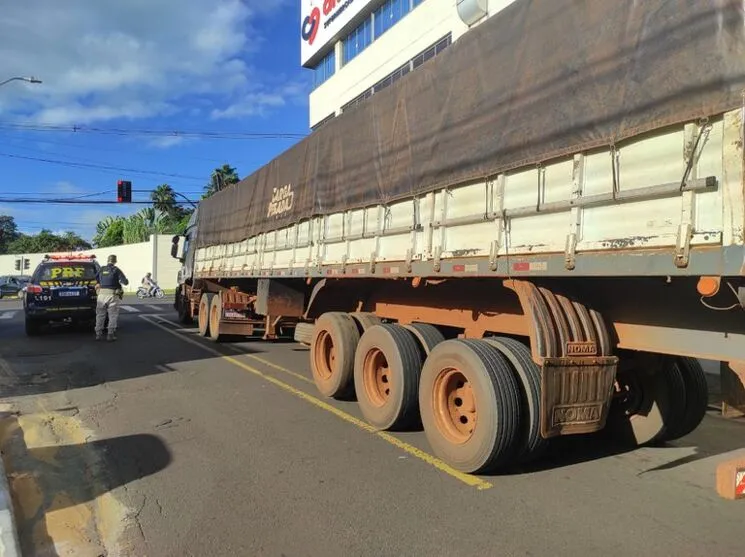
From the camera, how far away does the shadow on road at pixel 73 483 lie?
3.93 m

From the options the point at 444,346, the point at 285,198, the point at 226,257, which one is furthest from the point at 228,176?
the point at 444,346

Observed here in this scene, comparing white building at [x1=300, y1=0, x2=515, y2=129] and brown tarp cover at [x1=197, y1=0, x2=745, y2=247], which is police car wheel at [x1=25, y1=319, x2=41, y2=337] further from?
white building at [x1=300, y1=0, x2=515, y2=129]

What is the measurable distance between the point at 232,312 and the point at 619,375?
29.9 ft

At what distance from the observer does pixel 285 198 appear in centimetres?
963

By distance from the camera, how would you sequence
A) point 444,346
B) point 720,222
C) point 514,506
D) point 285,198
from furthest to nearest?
point 285,198
point 444,346
point 514,506
point 720,222

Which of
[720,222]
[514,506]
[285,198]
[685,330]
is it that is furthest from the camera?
[285,198]

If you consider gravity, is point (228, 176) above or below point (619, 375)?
above

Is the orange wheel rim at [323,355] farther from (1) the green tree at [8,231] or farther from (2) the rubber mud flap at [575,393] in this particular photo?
(1) the green tree at [8,231]

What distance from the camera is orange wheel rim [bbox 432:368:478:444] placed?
5.21 meters

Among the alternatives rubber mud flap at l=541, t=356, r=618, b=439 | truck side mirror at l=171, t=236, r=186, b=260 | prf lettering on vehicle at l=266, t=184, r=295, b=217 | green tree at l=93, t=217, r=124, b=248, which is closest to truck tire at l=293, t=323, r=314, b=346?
prf lettering on vehicle at l=266, t=184, r=295, b=217

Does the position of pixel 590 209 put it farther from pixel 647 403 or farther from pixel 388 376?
pixel 388 376

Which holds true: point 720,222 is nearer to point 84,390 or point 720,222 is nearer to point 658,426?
point 658,426

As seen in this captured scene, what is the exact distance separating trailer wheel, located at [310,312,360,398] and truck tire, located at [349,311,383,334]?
0.06 m

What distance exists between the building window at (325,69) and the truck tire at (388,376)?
2422cm
